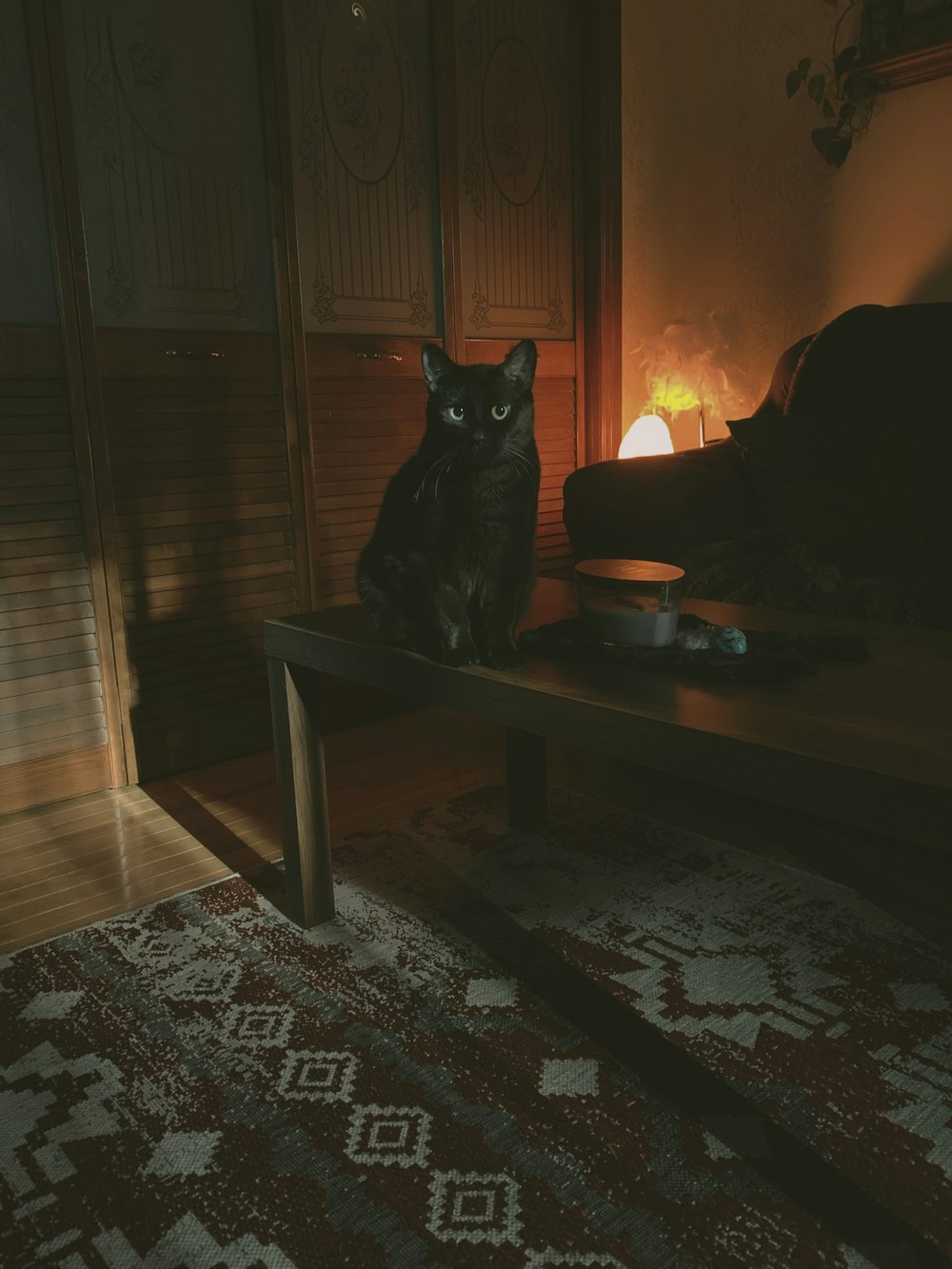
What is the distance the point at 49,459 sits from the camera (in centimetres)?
202

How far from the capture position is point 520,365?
3.96ft

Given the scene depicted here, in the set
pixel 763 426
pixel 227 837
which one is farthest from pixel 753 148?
pixel 227 837

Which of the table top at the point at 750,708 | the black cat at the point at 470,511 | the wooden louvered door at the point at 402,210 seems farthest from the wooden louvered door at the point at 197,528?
the black cat at the point at 470,511

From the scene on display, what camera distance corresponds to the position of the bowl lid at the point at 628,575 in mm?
1187

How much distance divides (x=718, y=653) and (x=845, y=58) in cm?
219

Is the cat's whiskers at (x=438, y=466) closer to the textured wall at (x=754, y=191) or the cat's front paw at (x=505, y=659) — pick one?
the cat's front paw at (x=505, y=659)

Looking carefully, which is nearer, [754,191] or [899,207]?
[899,207]

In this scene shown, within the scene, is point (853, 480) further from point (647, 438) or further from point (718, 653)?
point (718, 653)

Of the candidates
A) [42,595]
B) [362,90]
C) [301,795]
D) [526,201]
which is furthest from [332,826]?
[526,201]

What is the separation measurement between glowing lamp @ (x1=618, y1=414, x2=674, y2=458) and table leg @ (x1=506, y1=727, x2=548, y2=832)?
1.29 m

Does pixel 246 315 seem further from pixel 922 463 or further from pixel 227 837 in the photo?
pixel 922 463

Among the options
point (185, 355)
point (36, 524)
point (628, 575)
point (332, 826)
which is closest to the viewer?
point (628, 575)

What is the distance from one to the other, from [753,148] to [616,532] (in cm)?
157

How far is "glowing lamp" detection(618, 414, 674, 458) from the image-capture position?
9.12 feet
